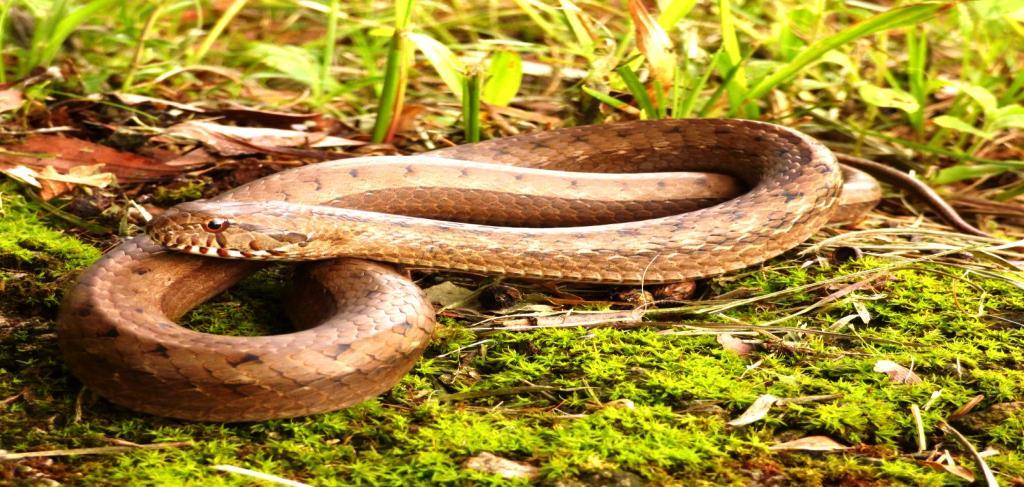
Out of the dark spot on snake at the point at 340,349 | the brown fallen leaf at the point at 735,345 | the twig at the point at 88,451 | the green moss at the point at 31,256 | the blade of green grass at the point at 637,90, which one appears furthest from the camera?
the blade of green grass at the point at 637,90

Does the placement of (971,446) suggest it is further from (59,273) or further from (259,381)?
(59,273)

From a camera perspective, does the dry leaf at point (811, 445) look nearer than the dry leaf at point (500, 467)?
No

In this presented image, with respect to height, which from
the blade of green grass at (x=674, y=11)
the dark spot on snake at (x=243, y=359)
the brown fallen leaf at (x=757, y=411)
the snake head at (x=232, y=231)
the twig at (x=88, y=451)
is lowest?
the brown fallen leaf at (x=757, y=411)

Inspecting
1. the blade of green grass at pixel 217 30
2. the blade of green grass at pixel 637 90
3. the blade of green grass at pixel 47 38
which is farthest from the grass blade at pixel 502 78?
the blade of green grass at pixel 47 38

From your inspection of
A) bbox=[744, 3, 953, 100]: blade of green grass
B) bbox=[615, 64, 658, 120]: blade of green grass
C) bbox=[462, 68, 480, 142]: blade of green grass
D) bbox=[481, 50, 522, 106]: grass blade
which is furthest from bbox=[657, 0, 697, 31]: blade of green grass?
bbox=[462, 68, 480, 142]: blade of green grass

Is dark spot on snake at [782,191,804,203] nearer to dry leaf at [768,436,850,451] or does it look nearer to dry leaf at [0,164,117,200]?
dry leaf at [768,436,850,451]

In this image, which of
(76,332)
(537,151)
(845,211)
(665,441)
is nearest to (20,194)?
(76,332)

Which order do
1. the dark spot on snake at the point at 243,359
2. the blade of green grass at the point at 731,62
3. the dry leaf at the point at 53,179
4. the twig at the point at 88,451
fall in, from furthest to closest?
the blade of green grass at the point at 731,62
the dry leaf at the point at 53,179
the dark spot on snake at the point at 243,359
the twig at the point at 88,451

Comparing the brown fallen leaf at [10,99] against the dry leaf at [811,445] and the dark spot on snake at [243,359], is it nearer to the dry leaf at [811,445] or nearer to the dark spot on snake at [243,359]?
the dark spot on snake at [243,359]
